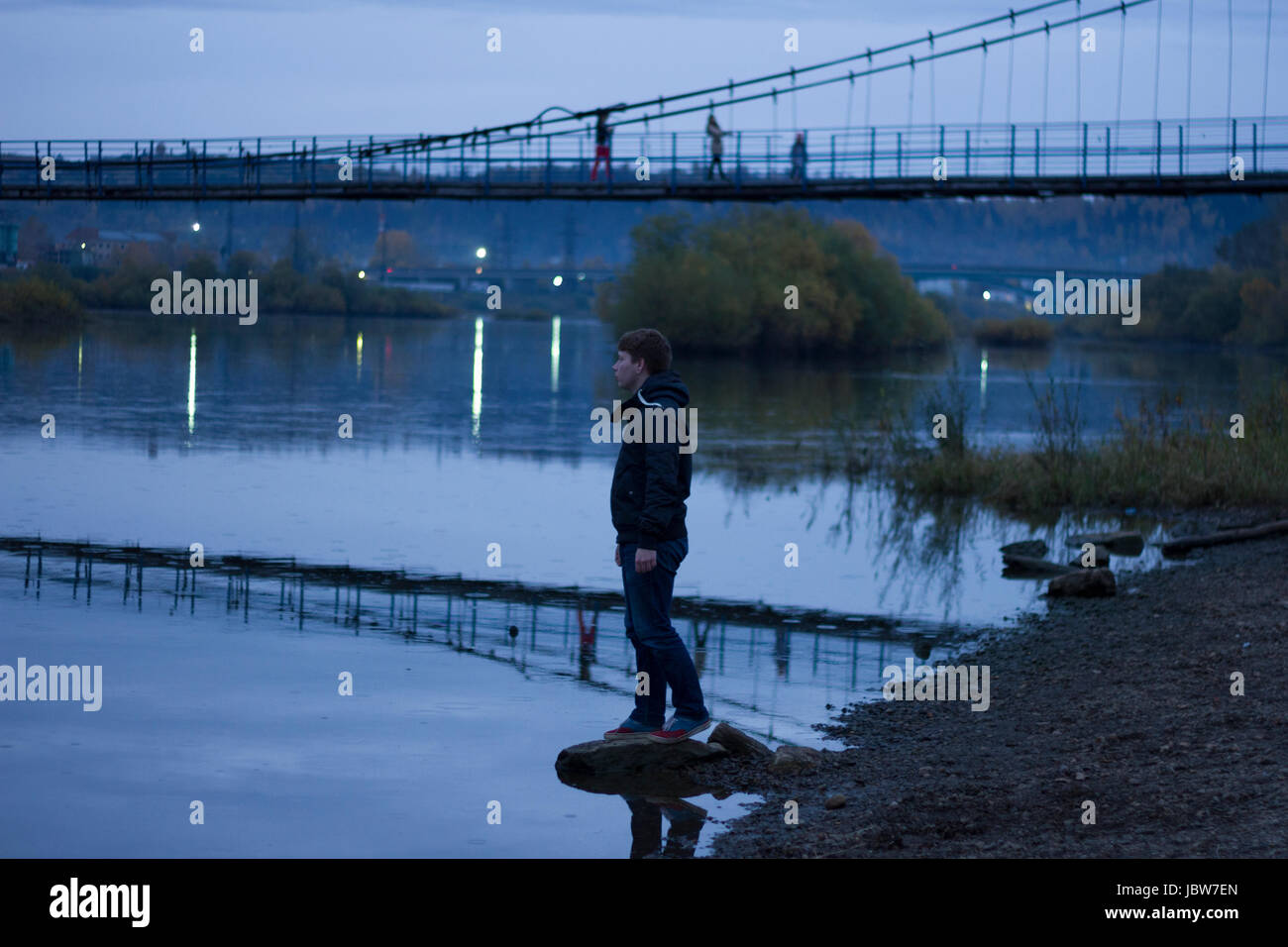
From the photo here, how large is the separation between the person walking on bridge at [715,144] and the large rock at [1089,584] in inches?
901

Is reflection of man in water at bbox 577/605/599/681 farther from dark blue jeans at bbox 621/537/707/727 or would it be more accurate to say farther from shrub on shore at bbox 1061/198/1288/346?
shrub on shore at bbox 1061/198/1288/346

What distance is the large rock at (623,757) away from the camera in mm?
8781

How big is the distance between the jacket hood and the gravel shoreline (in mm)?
2035

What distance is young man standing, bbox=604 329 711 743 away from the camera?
8375mm

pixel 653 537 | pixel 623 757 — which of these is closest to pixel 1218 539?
pixel 623 757

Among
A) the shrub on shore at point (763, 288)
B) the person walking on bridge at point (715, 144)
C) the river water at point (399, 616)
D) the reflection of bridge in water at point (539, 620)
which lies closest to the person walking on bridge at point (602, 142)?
the person walking on bridge at point (715, 144)

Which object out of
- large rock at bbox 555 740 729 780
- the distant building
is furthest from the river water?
the distant building

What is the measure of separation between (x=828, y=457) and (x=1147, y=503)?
300 inches

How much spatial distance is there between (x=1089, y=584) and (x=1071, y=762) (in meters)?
6.56

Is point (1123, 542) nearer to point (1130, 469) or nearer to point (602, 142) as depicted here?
point (1130, 469)
